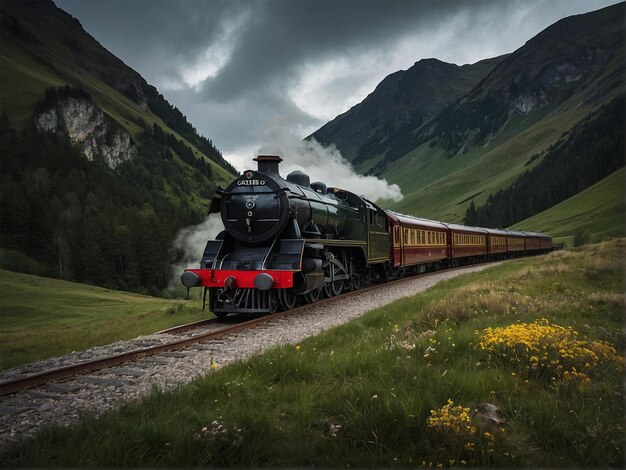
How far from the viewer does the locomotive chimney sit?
15.4 metres

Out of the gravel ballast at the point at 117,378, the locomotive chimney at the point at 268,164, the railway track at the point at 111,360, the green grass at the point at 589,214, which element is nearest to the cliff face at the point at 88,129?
the green grass at the point at 589,214

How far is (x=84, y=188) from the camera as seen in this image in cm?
12144

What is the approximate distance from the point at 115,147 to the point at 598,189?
522 feet

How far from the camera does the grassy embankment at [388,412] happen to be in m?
3.61

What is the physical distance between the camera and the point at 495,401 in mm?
4418

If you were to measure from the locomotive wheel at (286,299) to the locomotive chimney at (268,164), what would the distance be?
416cm

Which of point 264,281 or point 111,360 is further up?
point 264,281

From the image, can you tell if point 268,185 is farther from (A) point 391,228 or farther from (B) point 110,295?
(B) point 110,295

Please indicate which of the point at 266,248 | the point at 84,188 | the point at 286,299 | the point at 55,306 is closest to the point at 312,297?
the point at 286,299

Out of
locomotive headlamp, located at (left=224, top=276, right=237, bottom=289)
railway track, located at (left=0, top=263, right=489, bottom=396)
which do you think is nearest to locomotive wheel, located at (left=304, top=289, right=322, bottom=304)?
railway track, located at (left=0, top=263, right=489, bottom=396)

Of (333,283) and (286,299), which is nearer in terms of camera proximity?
Answer: (286,299)

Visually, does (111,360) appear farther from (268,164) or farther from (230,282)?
(268,164)

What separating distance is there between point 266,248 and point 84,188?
406 ft

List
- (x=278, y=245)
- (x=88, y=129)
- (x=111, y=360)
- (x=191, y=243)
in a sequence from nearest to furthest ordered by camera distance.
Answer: (x=111, y=360), (x=278, y=245), (x=191, y=243), (x=88, y=129)
